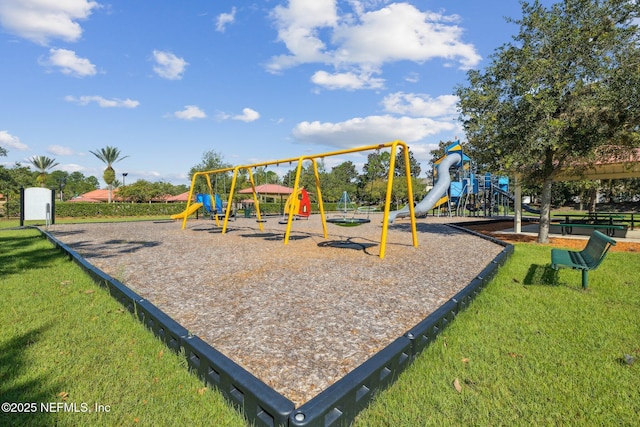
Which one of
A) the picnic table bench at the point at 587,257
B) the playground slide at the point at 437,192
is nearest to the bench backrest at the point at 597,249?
the picnic table bench at the point at 587,257

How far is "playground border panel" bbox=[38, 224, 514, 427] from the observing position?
2016 millimetres

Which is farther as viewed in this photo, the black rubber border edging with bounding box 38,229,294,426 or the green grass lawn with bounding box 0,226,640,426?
the green grass lawn with bounding box 0,226,640,426

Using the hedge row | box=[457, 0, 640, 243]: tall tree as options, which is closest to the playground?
box=[457, 0, 640, 243]: tall tree

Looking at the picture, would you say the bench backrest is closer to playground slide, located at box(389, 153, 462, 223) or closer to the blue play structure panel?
playground slide, located at box(389, 153, 462, 223)

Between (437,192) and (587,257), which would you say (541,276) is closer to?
(587,257)

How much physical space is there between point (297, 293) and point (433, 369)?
2571 millimetres

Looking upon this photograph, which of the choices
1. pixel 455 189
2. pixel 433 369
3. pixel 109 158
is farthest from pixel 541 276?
pixel 109 158

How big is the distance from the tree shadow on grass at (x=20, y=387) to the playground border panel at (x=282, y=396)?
0.95 m

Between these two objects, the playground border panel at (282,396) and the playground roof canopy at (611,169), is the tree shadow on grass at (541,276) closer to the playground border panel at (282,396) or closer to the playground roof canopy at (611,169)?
the playground border panel at (282,396)

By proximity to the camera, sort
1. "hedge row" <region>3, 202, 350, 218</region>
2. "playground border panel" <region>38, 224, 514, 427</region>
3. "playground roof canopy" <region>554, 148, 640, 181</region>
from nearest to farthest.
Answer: "playground border panel" <region>38, 224, 514, 427</region> < "playground roof canopy" <region>554, 148, 640, 181</region> < "hedge row" <region>3, 202, 350, 218</region>

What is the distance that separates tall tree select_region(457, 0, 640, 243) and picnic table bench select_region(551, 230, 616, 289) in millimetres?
4142

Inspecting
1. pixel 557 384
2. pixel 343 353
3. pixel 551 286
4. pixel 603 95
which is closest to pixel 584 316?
pixel 551 286

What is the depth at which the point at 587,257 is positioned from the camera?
5.81 meters

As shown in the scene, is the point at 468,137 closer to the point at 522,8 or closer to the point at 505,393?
the point at 522,8
